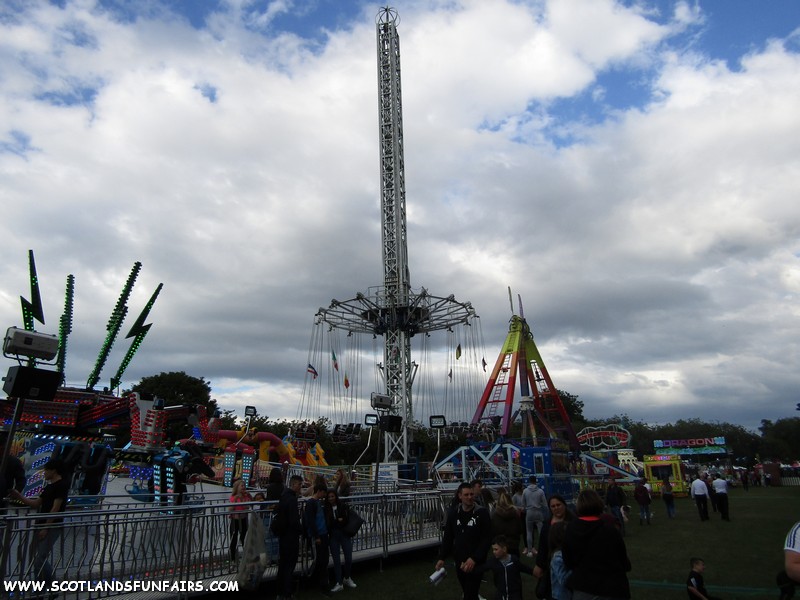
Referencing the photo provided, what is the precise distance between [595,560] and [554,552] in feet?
4.21

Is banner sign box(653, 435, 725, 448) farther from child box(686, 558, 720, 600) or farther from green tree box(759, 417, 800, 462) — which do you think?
child box(686, 558, 720, 600)

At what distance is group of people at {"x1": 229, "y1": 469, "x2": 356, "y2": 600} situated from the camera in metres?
7.16

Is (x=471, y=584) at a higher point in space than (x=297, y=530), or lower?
Result: lower

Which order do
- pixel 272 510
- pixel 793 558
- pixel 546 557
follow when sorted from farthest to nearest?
pixel 272 510 → pixel 546 557 → pixel 793 558

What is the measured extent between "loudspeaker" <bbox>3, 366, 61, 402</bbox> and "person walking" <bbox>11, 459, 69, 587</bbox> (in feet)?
A: 3.97

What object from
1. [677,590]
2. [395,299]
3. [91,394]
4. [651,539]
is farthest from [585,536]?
[395,299]

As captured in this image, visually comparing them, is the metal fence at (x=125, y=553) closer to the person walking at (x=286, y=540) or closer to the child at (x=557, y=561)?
the person walking at (x=286, y=540)

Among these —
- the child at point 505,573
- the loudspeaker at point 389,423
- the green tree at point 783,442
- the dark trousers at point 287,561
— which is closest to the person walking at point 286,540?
the dark trousers at point 287,561

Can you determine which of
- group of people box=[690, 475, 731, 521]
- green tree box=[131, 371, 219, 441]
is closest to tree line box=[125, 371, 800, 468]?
green tree box=[131, 371, 219, 441]

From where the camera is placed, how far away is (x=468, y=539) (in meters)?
5.61

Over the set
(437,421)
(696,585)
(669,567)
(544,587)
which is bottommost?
(669,567)

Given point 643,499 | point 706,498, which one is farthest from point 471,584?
point 706,498

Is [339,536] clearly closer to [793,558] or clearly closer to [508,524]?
[508,524]

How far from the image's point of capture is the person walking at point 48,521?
585 cm
